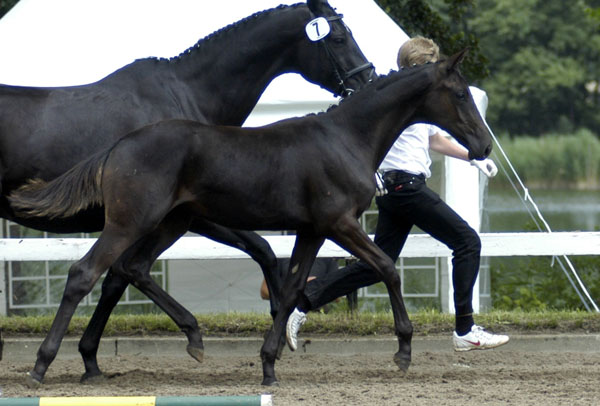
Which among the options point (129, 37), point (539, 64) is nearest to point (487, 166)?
point (129, 37)

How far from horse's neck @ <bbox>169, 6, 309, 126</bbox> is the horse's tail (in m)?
0.92

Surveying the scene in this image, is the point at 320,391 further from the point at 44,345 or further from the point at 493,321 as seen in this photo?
the point at 493,321

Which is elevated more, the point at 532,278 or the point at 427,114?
the point at 427,114

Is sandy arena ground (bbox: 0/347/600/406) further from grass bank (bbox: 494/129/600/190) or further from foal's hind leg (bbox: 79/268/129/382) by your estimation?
grass bank (bbox: 494/129/600/190)

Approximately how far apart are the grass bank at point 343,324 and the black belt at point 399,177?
1.50m

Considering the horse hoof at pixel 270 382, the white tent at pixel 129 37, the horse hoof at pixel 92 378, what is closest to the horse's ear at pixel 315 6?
the horse hoof at pixel 270 382

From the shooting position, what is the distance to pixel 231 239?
6.28m

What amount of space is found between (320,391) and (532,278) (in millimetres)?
6154

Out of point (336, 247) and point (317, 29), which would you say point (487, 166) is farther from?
point (336, 247)

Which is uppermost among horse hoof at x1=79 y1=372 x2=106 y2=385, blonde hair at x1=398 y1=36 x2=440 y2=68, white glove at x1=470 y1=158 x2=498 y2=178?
blonde hair at x1=398 y1=36 x2=440 y2=68

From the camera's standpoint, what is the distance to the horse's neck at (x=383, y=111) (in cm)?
579

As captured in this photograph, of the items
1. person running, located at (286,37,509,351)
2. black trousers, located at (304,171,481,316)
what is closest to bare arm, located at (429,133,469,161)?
person running, located at (286,37,509,351)

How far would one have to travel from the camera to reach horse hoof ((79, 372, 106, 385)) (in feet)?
19.9

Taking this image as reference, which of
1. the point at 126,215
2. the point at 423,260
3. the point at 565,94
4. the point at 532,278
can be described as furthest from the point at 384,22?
the point at 565,94
